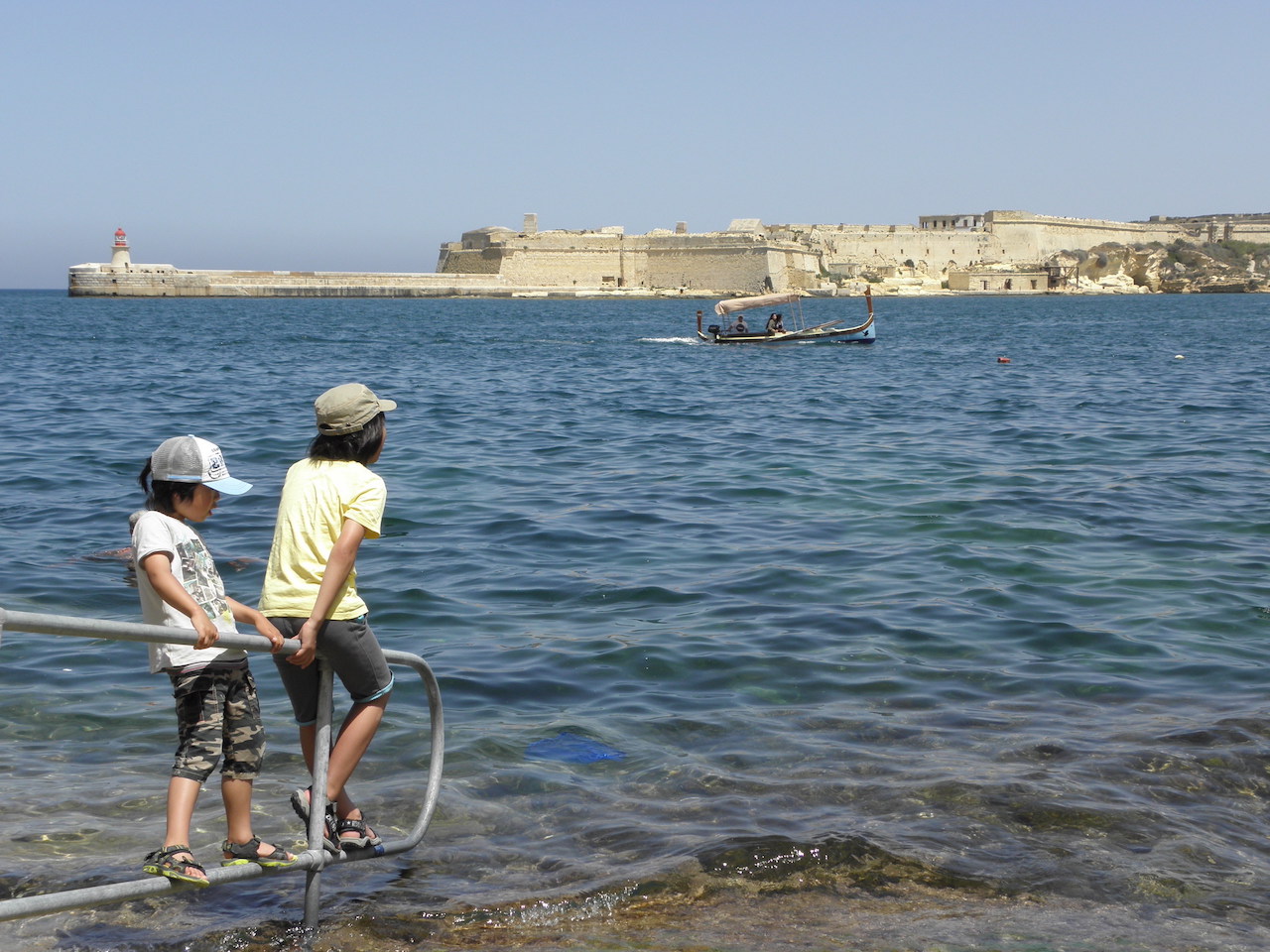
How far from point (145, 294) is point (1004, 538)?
75.1 m

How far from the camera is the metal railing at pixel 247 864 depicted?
231cm

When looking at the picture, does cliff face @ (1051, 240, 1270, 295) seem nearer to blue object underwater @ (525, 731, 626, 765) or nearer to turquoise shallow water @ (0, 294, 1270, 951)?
turquoise shallow water @ (0, 294, 1270, 951)

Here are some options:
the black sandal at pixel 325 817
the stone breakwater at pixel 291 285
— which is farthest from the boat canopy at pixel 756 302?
the stone breakwater at pixel 291 285

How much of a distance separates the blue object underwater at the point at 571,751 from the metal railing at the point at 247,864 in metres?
1.20

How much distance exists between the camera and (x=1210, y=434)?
13836mm

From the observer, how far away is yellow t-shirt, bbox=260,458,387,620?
3152 millimetres

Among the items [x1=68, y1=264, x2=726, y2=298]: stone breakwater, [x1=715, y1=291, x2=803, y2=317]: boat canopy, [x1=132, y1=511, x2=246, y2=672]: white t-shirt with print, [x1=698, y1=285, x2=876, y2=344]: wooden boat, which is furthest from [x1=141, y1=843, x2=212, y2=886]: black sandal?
[x1=68, y1=264, x2=726, y2=298]: stone breakwater

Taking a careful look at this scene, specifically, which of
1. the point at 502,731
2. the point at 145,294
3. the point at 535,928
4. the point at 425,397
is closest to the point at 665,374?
the point at 425,397

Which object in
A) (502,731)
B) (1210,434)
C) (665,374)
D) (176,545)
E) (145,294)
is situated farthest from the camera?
(145,294)

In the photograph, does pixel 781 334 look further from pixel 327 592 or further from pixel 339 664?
pixel 327 592

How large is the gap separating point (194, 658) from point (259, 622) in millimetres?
166

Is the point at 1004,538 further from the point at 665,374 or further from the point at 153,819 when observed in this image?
the point at 665,374

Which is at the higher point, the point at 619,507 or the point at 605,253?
the point at 605,253

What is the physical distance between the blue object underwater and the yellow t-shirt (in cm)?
166
